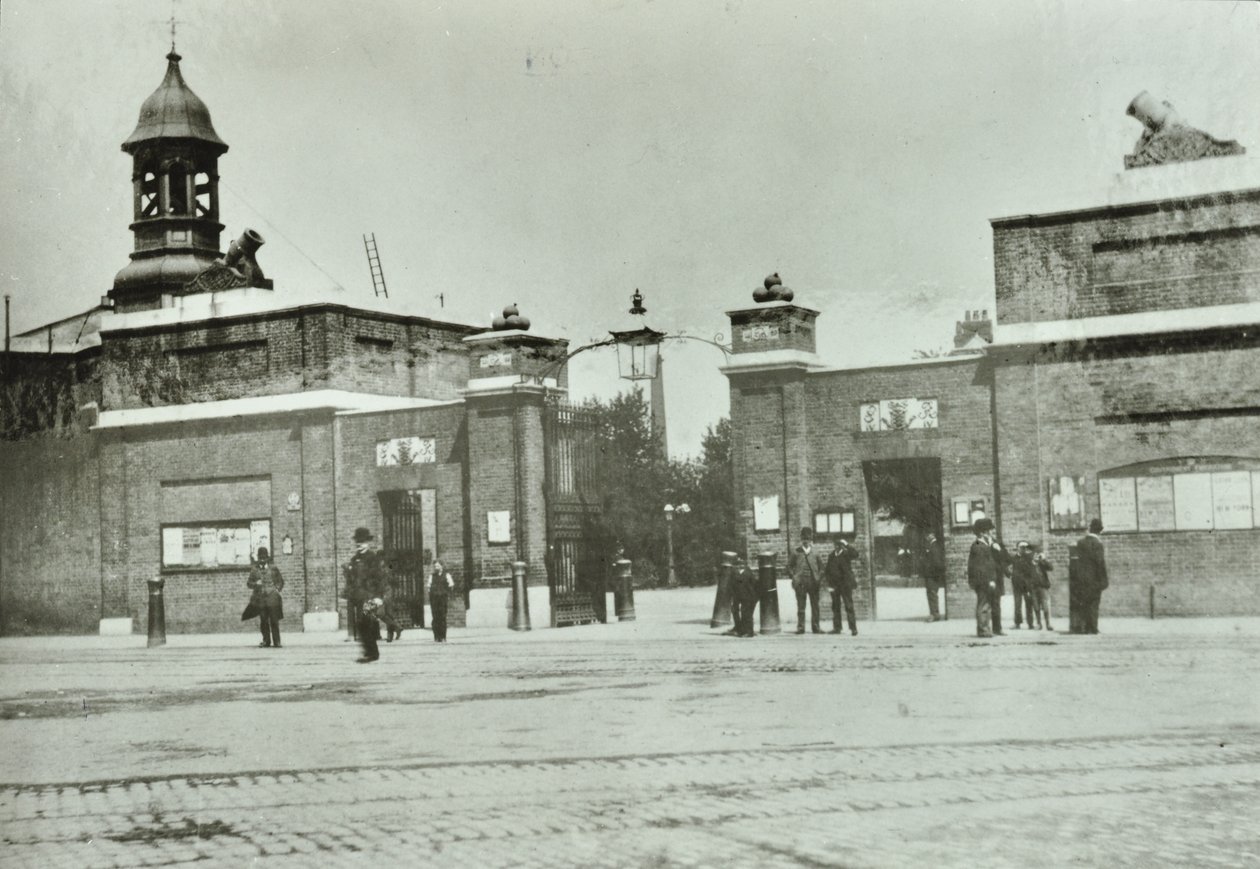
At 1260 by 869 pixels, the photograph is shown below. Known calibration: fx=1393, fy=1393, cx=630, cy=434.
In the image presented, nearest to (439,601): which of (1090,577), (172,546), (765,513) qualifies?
(765,513)

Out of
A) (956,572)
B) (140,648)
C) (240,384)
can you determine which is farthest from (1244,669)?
A: (240,384)

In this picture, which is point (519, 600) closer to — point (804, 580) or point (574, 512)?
point (574, 512)

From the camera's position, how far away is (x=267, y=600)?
2172 centimetres

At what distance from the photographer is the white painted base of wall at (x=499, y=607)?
24266 mm

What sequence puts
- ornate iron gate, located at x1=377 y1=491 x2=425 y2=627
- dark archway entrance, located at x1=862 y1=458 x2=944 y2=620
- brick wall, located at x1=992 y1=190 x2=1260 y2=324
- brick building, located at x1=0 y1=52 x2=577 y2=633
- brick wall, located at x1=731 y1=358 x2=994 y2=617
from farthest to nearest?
ornate iron gate, located at x1=377 y1=491 x2=425 y2=627
brick building, located at x1=0 y1=52 x2=577 y2=633
dark archway entrance, located at x1=862 y1=458 x2=944 y2=620
brick wall, located at x1=731 y1=358 x2=994 y2=617
brick wall, located at x1=992 y1=190 x2=1260 y2=324

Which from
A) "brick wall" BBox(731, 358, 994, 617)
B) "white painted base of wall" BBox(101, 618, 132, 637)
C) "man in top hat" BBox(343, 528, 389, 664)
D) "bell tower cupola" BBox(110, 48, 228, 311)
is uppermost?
"bell tower cupola" BBox(110, 48, 228, 311)

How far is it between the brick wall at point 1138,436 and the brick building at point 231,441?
8.45 metres

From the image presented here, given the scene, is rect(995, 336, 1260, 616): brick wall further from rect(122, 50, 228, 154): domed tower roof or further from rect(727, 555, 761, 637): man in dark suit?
rect(122, 50, 228, 154): domed tower roof

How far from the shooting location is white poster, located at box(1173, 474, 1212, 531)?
1959cm

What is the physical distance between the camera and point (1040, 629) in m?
19.4

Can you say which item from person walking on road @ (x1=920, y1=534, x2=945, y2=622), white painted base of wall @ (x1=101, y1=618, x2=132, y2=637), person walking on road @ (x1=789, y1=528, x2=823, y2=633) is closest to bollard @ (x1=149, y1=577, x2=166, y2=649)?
white painted base of wall @ (x1=101, y1=618, x2=132, y2=637)

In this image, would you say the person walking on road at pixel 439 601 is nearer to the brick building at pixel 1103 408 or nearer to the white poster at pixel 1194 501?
the brick building at pixel 1103 408

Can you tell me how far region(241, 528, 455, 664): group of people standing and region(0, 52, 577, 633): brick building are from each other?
1.81m

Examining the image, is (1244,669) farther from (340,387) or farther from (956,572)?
(340,387)
